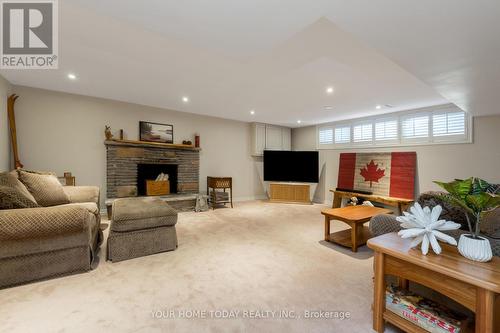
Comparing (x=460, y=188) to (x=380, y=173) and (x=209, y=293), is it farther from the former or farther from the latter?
(x=380, y=173)

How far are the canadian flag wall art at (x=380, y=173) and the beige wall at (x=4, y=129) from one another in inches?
252

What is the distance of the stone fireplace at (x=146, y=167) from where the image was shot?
4340 millimetres

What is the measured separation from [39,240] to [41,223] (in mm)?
172

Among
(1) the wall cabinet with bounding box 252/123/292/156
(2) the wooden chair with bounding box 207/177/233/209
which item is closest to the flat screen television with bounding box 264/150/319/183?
(1) the wall cabinet with bounding box 252/123/292/156

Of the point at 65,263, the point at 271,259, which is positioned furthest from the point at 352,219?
the point at 65,263

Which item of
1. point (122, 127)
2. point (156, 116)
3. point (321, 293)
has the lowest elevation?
point (321, 293)

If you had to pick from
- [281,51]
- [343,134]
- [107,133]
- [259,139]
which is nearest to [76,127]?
[107,133]

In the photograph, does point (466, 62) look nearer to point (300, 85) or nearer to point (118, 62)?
point (300, 85)

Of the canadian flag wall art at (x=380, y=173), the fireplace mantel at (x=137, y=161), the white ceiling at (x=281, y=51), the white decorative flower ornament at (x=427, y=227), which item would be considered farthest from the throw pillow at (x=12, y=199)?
the canadian flag wall art at (x=380, y=173)

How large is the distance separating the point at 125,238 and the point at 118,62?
6.74 ft

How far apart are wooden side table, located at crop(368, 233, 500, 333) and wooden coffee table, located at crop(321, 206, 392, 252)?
1.26m

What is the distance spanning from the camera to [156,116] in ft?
16.0

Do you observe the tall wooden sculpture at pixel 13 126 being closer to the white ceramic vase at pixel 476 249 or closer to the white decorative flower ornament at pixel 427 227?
the white decorative flower ornament at pixel 427 227

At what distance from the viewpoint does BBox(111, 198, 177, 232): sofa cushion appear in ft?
7.75
